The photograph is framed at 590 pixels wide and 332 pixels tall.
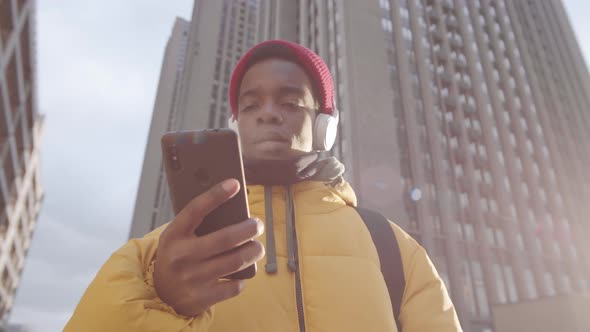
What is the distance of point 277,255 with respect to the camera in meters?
1.60

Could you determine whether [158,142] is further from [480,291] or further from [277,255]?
[277,255]

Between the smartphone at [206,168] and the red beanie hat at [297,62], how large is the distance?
4.28 feet

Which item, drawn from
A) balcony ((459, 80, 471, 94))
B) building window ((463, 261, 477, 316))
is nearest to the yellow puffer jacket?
building window ((463, 261, 477, 316))

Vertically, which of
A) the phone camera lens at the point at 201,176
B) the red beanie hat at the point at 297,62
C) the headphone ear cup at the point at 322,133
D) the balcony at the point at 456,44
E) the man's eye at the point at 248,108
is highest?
the balcony at the point at 456,44

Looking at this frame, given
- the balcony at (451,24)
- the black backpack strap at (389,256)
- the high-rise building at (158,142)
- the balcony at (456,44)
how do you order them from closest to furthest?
the black backpack strap at (389,256) → the balcony at (456,44) → the balcony at (451,24) → the high-rise building at (158,142)

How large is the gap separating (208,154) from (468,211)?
32381mm

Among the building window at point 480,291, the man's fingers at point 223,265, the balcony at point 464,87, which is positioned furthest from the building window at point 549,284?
the man's fingers at point 223,265

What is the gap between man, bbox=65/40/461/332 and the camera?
3.23ft

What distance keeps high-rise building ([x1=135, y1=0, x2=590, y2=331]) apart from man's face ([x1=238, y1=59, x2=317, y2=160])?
20.2m

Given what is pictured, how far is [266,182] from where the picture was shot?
180 centimetres

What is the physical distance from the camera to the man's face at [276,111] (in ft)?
6.14

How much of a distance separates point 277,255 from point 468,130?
1421 inches

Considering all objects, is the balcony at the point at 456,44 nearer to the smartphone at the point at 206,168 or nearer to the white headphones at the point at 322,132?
the white headphones at the point at 322,132

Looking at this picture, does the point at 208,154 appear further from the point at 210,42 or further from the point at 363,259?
the point at 210,42
